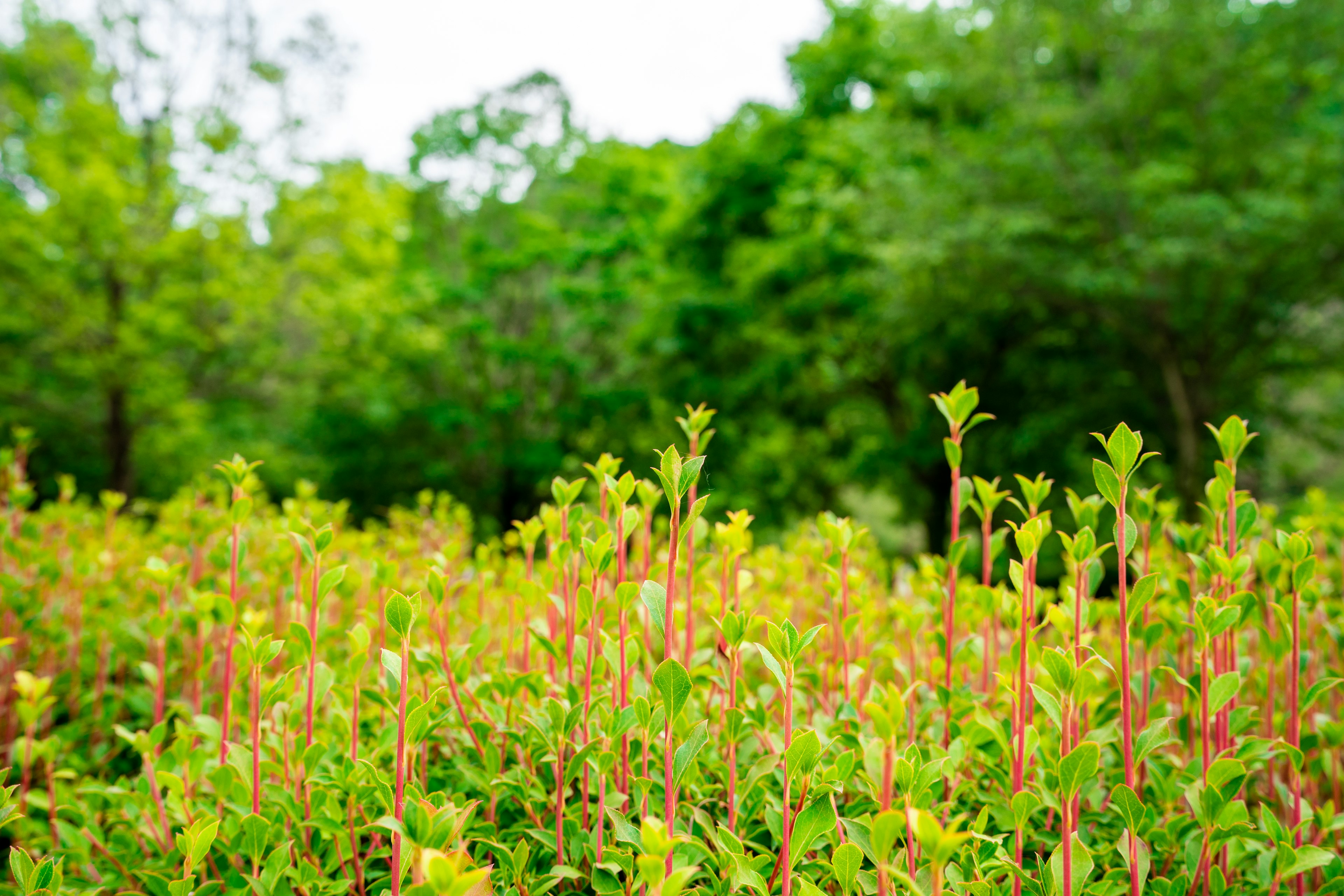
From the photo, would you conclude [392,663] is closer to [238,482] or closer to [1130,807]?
[238,482]

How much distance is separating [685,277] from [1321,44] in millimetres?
9460

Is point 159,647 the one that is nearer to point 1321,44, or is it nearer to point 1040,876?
point 1040,876

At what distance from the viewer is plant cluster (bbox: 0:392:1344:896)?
109 centimetres

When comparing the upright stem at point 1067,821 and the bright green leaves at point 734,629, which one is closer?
the upright stem at point 1067,821

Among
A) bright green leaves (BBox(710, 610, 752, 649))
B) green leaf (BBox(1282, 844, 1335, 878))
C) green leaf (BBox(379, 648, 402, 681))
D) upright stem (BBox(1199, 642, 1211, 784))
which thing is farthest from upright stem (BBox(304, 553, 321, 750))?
green leaf (BBox(1282, 844, 1335, 878))

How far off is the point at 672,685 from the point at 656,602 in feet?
0.43

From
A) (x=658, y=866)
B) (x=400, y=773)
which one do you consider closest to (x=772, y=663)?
(x=658, y=866)

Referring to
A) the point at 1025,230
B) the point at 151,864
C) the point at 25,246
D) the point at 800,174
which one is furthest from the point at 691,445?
the point at 25,246

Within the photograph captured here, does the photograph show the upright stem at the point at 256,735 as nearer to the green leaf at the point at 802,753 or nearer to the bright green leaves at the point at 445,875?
the bright green leaves at the point at 445,875

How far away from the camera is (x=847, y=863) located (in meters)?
0.98

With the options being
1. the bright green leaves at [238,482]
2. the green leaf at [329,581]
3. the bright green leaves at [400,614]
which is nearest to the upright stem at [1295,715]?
the bright green leaves at [400,614]

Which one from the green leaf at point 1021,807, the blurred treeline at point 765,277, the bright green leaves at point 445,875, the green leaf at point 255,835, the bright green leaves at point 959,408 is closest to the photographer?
the bright green leaves at point 445,875

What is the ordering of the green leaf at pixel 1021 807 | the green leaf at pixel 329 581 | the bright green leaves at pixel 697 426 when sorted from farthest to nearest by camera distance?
1. the bright green leaves at pixel 697 426
2. the green leaf at pixel 329 581
3. the green leaf at pixel 1021 807

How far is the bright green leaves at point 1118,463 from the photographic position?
1.09 meters
